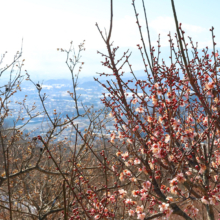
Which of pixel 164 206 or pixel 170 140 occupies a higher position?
pixel 170 140

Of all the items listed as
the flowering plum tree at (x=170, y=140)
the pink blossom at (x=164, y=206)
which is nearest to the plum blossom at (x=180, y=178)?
the flowering plum tree at (x=170, y=140)

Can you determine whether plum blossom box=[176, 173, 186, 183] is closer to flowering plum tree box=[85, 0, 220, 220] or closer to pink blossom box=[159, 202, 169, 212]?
flowering plum tree box=[85, 0, 220, 220]

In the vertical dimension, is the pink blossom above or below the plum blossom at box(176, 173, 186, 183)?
below

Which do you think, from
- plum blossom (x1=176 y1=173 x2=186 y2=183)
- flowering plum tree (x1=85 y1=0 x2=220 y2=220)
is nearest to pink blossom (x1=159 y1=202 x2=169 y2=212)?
flowering plum tree (x1=85 y1=0 x2=220 y2=220)

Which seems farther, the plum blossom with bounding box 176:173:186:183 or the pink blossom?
the pink blossom

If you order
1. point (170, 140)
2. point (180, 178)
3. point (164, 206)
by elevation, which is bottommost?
point (164, 206)

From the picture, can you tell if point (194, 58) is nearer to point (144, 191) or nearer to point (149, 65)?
point (149, 65)

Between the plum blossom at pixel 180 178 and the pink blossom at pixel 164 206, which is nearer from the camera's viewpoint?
the plum blossom at pixel 180 178

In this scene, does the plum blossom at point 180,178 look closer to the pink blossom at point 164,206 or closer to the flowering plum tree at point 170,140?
the flowering plum tree at point 170,140

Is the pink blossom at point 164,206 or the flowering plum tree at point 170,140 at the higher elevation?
the flowering plum tree at point 170,140

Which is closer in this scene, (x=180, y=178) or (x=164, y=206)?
(x=180, y=178)

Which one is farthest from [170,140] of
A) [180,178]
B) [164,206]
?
[164,206]

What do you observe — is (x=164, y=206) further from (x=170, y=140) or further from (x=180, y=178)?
(x=170, y=140)

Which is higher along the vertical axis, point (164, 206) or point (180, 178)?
point (180, 178)
